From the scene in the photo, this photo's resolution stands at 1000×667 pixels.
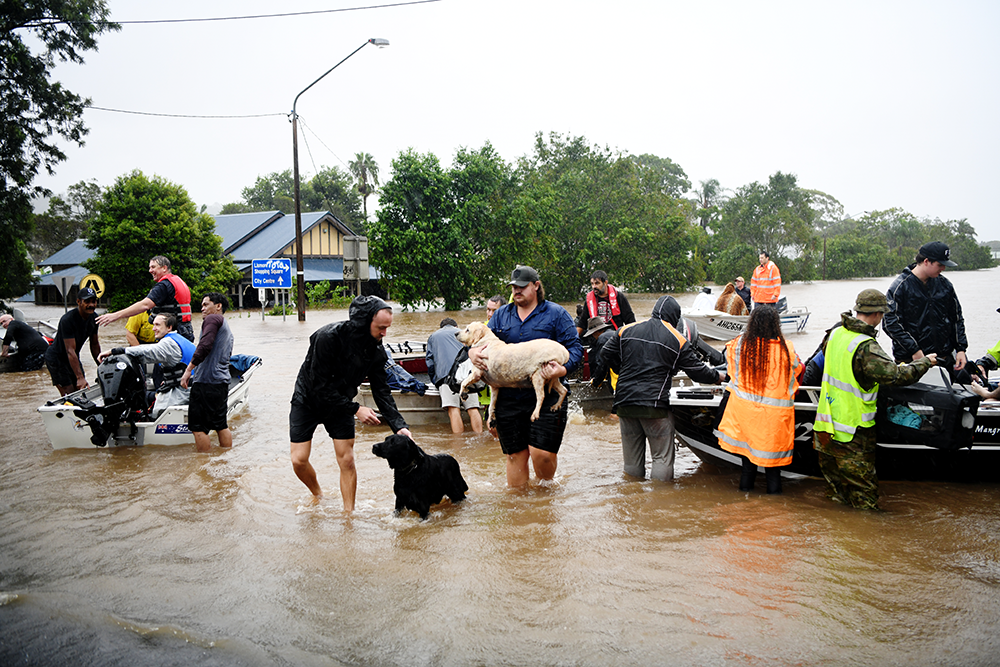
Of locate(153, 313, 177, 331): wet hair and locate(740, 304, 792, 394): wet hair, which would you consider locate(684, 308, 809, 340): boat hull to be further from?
locate(153, 313, 177, 331): wet hair

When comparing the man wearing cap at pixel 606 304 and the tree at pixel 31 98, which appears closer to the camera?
the man wearing cap at pixel 606 304

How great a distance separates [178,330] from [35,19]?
430 inches

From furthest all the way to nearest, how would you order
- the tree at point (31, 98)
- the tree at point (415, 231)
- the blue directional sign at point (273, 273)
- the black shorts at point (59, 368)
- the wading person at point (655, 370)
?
1. the tree at point (415, 231)
2. the blue directional sign at point (273, 273)
3. the tree at point (31, 98)
4. the black shorts at point (59, 368)
5. the wading person at point (655, 370)

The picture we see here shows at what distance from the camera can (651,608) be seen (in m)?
3.84

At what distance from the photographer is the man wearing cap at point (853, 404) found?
491 cm

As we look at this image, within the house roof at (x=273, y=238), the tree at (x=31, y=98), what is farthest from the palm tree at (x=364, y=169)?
the tree at (x=31, y=98)

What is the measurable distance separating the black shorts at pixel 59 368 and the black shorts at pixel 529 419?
24.2 ft

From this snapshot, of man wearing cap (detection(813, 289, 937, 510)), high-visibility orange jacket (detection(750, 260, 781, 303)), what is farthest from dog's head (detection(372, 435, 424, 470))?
high-visibility orange jacket (detection(750, 260, 781, 303))

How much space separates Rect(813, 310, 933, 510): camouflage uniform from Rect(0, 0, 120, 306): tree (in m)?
17.0

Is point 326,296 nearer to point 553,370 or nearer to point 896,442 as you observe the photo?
point 553,370

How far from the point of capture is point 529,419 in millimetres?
5449

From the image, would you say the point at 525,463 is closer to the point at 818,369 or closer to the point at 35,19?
the point at 818,369

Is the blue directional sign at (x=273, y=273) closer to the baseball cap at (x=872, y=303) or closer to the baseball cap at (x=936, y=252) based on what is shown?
the baseball cap at (x=936, y=252)

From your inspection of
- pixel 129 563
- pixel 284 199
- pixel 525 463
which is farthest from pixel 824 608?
pixel 284 199
